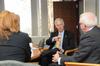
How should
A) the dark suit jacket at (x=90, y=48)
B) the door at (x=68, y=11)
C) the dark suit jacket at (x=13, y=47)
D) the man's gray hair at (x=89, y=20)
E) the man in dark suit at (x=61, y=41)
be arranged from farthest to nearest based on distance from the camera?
the door at (x=68, y=11) → the man in dark suit at (x=61, y=41) → the man's gray hair at (x=89, y=20) → the dark suit jacket at (x=90, y=48) → the dark suit jacket at (x=13, y=47)

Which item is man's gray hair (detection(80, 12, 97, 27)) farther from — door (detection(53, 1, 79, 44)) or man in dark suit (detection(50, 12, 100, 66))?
door (detection(53, 1, 79, 44))

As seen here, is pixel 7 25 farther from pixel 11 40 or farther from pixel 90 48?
pixel 90 48

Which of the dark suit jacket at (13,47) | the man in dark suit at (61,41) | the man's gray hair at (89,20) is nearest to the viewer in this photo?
the dark suit jacket at (13,47)

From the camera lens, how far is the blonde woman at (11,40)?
12.0 feet

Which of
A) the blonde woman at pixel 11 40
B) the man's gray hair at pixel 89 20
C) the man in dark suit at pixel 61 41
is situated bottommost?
the man in dark suit at pixel 61 41

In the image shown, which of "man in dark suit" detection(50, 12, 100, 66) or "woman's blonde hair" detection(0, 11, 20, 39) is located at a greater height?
"woman's blonde hair" detection(0, 11, 20, 39)

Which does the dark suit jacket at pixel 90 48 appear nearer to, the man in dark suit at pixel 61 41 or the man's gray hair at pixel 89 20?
the man's gray hair at pixel 89 20

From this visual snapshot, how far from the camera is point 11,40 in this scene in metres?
3.69

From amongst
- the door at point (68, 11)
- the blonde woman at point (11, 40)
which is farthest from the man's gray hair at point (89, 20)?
the door at point (68, 11)

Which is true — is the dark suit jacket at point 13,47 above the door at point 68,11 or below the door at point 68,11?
below

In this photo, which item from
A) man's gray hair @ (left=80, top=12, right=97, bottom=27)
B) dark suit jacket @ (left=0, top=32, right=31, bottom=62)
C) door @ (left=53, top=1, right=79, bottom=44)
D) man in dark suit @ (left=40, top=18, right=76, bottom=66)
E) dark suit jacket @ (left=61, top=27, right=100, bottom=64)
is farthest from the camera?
door @ (left=53, top=1, right=79, bottom=44)

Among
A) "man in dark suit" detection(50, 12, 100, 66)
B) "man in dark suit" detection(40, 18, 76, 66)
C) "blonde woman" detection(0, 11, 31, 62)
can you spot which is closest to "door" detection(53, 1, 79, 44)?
"man in dark suit" detection(40, 18, 76, 66)

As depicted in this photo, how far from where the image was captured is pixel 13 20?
379 cm

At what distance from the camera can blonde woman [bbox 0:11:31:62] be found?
367 centimetres
